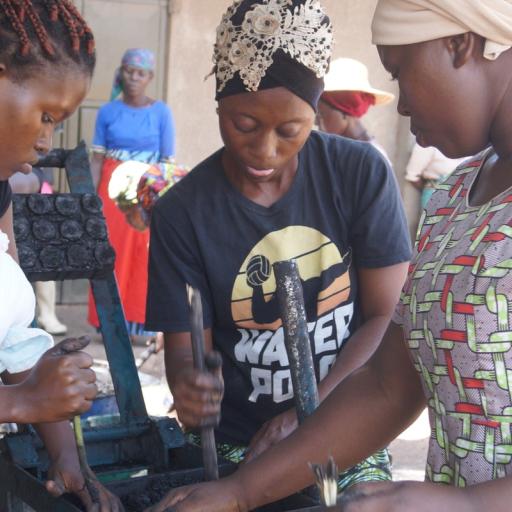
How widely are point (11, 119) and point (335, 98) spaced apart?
3.17m

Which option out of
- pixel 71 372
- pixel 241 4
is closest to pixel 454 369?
pixel 71 372

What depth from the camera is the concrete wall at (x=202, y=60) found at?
7.62 m

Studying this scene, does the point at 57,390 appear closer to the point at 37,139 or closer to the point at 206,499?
the point at 206,499

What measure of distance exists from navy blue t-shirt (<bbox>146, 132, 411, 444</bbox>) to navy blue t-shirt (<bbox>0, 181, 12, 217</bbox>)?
1.51 ft

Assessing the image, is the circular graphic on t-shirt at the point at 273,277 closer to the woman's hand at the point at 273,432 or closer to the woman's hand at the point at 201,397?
the woman's hand at the point at 273,432

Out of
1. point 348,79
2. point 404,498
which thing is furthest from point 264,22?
point 348,79

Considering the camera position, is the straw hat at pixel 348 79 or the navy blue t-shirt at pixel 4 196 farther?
the straw hat at pixel 348 79

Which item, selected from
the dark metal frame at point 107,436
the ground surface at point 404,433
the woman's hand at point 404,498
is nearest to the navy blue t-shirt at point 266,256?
the dark metal frame at point 107,436

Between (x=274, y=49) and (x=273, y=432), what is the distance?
0.98 meters

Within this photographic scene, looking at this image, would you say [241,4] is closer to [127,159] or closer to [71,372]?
[71,372]

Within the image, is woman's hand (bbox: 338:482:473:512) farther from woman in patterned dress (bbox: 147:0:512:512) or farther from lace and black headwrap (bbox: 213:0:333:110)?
lace and black headwrap (bbox: 213:0:333:110)

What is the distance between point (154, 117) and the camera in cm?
710

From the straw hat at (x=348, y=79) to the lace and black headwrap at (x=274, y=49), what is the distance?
235cm

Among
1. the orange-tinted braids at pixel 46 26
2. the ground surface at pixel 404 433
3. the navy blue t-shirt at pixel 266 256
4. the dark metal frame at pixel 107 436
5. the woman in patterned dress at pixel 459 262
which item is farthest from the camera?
the ground surface at pixel 404 433
